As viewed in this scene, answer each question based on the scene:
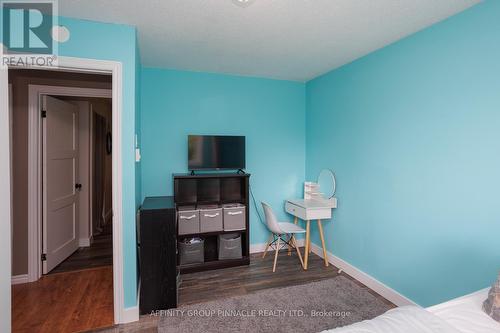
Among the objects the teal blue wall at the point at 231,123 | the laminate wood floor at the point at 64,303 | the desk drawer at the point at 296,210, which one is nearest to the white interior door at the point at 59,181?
the laminate wood floor at the point at 64,303

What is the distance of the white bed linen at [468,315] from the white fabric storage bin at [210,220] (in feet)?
7.71

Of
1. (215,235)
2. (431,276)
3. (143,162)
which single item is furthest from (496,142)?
(143,162)

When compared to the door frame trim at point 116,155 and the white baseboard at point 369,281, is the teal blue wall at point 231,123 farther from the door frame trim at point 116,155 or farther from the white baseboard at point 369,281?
the door frame trim at point 116,155

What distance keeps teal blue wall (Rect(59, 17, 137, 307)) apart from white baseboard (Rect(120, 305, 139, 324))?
0.13 feet

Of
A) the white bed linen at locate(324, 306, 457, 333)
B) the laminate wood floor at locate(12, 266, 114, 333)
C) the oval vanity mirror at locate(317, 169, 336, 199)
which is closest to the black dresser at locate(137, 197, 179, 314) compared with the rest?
the laminate wood floor at locate(12, 266, 114, 333)

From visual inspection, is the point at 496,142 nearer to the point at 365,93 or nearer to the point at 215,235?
the point at 365,93

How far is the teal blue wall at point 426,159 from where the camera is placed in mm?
1817

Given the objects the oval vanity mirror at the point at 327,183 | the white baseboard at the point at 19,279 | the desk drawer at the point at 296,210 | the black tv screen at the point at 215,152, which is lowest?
the white baseboard at the point at 19,279

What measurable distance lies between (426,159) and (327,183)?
4.47ft

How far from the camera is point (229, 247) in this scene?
3262 millimetres

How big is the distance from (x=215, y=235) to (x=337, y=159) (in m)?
1.87

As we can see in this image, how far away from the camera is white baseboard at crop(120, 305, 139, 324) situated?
2.17 meters

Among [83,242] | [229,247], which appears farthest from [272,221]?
[83,242]

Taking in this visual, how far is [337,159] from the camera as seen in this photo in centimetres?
330
